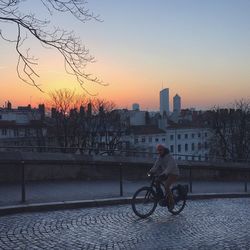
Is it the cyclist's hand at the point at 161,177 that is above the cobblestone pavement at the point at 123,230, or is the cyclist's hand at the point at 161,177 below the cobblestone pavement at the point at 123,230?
above

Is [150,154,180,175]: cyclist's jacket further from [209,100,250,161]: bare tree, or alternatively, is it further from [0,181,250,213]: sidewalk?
[209,100,250,161]: bare tree

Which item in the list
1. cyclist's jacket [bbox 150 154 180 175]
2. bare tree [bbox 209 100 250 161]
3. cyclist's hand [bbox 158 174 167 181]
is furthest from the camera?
bare tree [bbox 209 100 250 161]

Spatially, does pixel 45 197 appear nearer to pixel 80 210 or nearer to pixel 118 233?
pixel 80 210

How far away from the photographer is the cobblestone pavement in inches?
346

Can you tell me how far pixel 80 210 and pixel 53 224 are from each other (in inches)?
84.2

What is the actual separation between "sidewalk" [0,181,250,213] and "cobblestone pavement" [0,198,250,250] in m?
0.48

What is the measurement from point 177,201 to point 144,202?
3.69 ft

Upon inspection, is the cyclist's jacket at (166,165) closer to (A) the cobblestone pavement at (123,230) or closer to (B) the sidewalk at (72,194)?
(A) the cobblestone pavement at (123,230)

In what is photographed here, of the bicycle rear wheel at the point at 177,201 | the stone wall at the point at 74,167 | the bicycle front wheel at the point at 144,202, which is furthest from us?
the stone wall at the point at 74,167

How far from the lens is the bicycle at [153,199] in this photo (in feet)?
39.7

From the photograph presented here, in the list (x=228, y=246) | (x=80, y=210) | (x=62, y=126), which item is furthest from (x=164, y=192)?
(x=62, y=126)

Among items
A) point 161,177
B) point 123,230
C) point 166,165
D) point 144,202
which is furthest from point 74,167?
point 123,230

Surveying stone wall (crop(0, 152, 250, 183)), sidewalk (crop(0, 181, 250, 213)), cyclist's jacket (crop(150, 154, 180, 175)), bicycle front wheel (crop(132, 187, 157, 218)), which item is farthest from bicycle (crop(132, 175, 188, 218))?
stone wall (crop(0, 152, 250, 183))

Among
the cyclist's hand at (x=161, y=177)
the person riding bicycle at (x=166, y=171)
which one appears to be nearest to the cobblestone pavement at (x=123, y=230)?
the person riding bicycle at (x=166, y=171)
